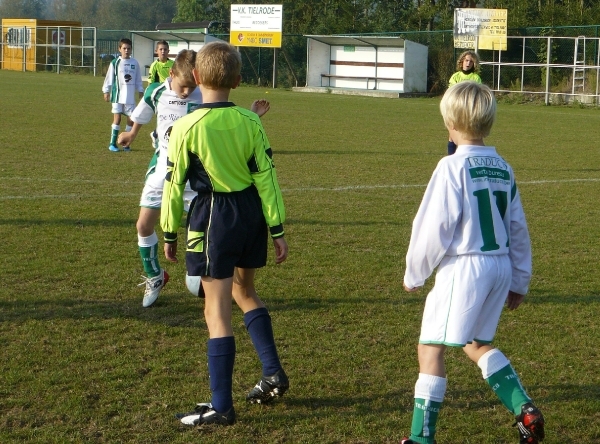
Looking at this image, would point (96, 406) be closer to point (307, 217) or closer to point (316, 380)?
point (316, 380)

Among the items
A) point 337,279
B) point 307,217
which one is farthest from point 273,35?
point 337,279

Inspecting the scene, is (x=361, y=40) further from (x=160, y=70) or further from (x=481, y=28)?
(x=160, y=70)

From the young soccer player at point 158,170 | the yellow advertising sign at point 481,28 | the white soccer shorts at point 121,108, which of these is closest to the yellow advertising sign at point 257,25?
the yellow advertising sign at point 481,28

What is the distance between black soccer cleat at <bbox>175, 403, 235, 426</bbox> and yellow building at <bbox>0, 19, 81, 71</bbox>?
159ft

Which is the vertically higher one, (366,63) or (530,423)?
(366,63)

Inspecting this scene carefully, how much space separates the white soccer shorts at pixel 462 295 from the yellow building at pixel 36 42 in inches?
1931

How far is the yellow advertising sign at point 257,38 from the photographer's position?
40519mm

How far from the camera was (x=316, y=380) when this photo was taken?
177 inches

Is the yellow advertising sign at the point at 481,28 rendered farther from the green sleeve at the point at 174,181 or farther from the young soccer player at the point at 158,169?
the green sleeve at the point at 174,181

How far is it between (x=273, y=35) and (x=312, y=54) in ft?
6.65

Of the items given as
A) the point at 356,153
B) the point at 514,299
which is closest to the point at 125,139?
the point at 514,299

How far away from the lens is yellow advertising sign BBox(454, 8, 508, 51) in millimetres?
32344

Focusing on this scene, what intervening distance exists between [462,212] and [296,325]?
2.32 metres

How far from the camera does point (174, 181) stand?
12.7 ft
